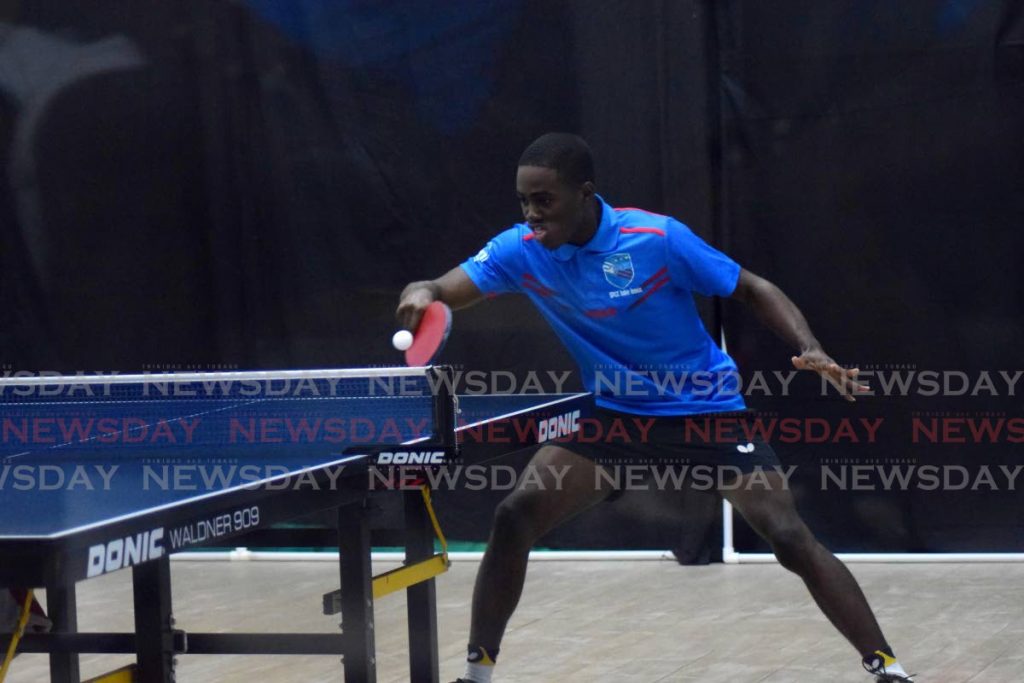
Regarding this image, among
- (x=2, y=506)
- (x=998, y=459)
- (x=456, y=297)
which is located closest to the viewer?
(x=2, y=506)

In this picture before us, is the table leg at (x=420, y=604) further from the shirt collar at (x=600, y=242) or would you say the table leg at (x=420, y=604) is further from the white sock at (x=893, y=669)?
the white sock at (x=893, y=669)

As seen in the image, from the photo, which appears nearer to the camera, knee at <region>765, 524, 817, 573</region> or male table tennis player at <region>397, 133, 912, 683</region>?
knee at <region>765, 524, 817, 573</region>

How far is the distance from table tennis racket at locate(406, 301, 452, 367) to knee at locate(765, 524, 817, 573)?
3.32 ft

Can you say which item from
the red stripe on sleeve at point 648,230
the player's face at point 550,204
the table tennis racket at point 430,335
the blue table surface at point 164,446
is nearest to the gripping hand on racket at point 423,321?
the table tennis racket at point 430,335

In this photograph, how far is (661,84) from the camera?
6.34 meters

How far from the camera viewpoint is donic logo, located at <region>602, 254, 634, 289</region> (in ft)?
13.7

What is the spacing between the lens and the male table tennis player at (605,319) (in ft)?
13.4

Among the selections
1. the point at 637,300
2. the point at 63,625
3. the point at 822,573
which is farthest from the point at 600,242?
the point at 63,625

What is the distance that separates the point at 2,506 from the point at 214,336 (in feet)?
13.3

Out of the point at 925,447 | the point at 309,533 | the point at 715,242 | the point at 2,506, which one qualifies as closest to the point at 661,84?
the point at 715,242

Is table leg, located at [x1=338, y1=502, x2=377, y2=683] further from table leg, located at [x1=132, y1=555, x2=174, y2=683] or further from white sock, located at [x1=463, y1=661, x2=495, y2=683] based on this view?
white sock, located at [x1=463, y1=661, x2=495, y2=683]

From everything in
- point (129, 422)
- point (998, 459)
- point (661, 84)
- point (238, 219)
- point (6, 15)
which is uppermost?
point (6, 15)

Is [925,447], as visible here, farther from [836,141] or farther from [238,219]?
[238,219]

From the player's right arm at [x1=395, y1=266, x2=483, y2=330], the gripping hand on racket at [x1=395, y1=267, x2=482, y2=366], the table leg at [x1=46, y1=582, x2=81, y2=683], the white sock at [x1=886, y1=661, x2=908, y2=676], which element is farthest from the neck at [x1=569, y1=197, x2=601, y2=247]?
the table leg at [x1=46, y1=582, x2=81, y2=683]
